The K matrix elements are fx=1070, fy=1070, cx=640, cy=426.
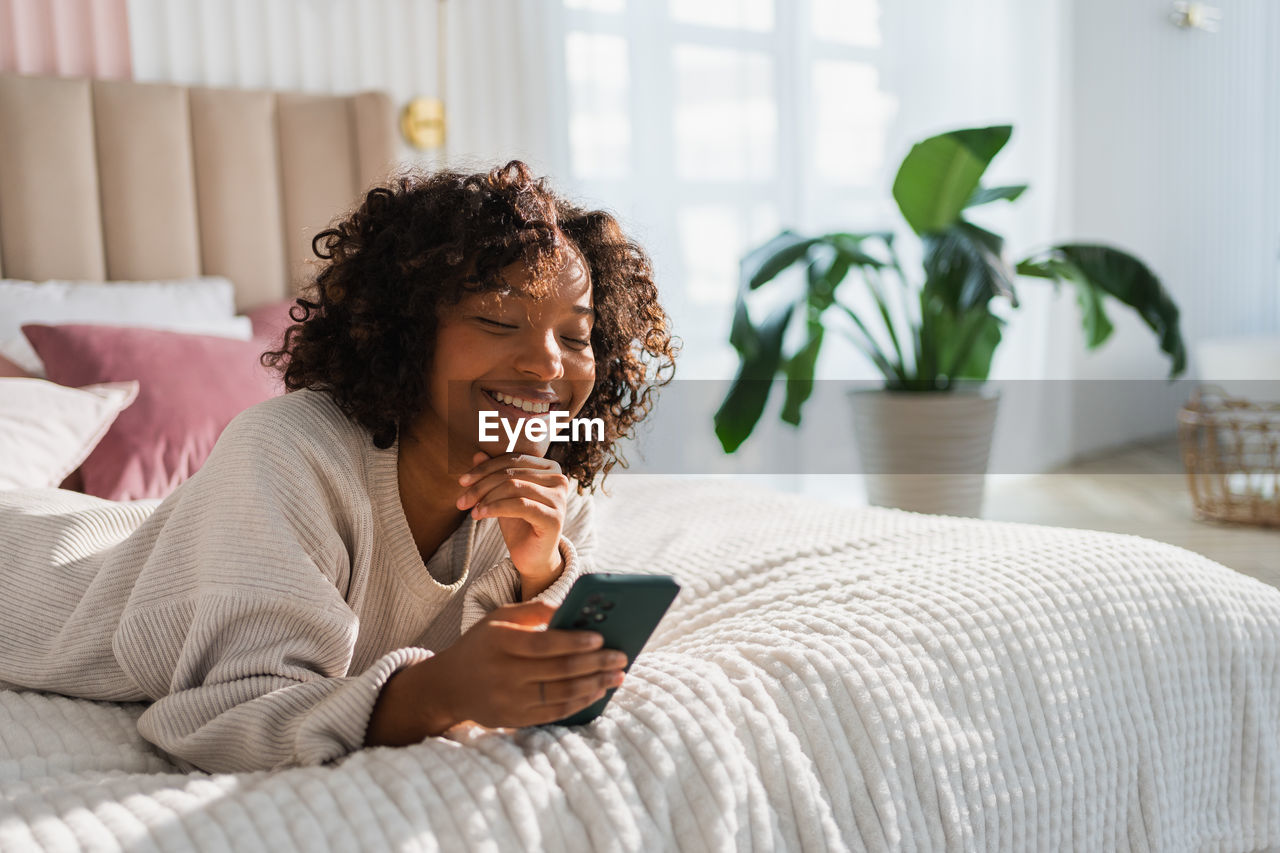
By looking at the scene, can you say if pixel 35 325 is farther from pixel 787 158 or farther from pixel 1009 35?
pixel 1009 35

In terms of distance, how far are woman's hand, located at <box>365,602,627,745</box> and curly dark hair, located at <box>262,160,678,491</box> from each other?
0.90 ft

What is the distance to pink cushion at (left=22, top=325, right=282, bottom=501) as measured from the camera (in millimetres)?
1660

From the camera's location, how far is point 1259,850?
111 centimetres

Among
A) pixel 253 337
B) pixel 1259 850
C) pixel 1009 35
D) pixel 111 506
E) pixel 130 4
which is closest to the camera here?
pixel 1259 850

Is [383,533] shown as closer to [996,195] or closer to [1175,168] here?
[996,195]

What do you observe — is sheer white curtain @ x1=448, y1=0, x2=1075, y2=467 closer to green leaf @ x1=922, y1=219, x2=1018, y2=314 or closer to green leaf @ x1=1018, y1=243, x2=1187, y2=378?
green leaf @ x1=922, y1=219, x2=1018, y2=314

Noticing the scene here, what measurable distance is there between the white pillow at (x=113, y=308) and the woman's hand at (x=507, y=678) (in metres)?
1.33

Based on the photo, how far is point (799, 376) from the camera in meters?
2.75

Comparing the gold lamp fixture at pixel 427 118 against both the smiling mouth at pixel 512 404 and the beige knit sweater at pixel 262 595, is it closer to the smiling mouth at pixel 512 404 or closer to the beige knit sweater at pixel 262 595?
the beige knit sweater at pixel 262 595

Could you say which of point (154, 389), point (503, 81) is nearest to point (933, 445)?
point (503, 81)

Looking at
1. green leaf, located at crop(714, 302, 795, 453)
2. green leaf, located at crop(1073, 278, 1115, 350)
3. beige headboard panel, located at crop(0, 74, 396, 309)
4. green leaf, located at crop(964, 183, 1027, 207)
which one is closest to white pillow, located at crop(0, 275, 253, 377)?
beige headboard panel, located at crop(0, 74, 396, 309)

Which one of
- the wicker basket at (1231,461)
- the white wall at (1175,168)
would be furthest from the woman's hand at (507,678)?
the white wall at (1175,168)

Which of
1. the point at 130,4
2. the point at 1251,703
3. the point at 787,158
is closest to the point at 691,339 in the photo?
the point at 787,158

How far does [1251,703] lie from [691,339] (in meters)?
2.27
